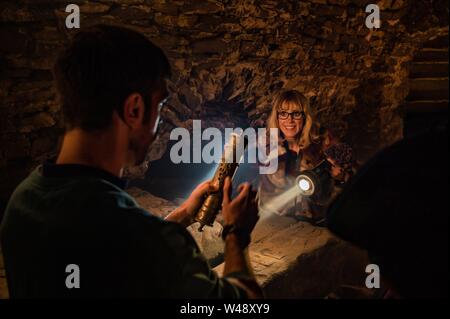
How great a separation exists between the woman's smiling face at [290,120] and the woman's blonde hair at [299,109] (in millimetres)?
12

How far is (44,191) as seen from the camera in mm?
1104

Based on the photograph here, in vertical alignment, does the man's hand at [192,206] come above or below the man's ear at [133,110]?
below

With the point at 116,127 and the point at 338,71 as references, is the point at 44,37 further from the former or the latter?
the point at 338,71

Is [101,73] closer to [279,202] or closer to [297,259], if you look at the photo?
[297,259]

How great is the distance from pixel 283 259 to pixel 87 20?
110 inches

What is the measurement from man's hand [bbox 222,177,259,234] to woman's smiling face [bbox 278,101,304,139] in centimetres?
299

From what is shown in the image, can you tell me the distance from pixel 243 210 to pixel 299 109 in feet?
10.4

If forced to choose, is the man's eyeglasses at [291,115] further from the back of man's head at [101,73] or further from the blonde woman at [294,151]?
the back of man's head at [101,73]

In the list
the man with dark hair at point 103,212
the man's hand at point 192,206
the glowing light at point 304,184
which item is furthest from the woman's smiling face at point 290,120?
the man with dark hair at point 103,212

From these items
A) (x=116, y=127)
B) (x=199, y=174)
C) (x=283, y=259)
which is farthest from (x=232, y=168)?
(x=199, y=174)

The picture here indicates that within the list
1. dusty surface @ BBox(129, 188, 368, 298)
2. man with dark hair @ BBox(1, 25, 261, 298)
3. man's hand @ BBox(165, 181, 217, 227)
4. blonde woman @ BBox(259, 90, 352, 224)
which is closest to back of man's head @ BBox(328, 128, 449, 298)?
man with dark hair @ BBox(1, 25, 261, 298)

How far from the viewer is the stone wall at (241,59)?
358cm

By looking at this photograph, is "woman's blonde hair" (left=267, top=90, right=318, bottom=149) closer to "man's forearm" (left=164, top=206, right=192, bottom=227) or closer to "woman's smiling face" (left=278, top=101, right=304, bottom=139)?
"woman's smiling face" (left=278, top=101, right=304, bottom=139)

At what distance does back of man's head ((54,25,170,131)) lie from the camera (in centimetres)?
114
